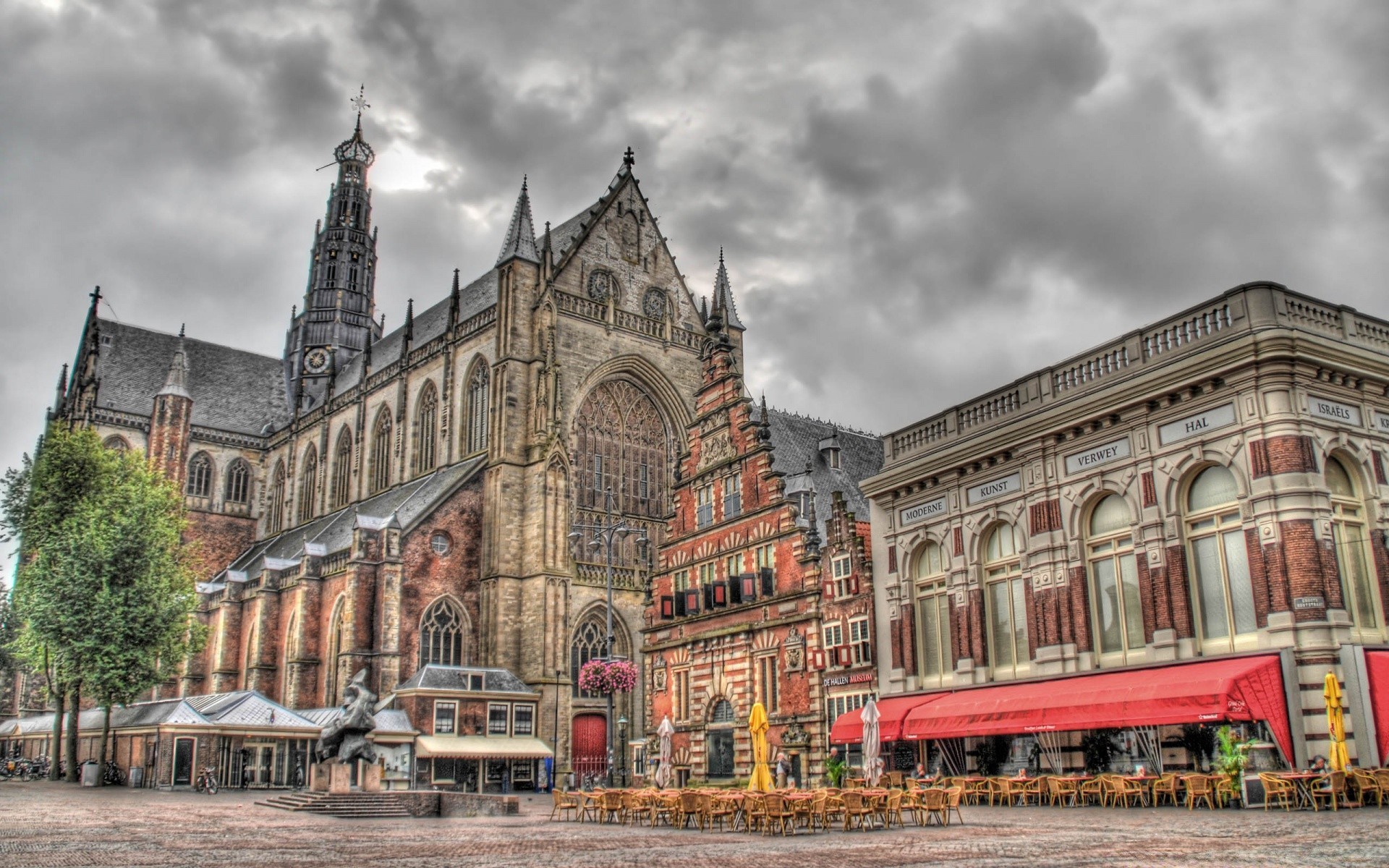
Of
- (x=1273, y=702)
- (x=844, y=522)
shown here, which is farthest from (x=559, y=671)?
(x=1273, y=702)

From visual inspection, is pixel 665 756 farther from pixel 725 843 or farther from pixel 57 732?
pixel 57 732

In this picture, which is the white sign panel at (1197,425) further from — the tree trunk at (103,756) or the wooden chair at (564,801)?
the tree trunk at (103,756)

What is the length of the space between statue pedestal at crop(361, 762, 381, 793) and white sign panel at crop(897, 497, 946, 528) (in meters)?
14.0

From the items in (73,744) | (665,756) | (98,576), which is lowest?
(665,756)

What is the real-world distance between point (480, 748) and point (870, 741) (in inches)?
843

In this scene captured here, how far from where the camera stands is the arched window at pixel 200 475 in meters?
67.7

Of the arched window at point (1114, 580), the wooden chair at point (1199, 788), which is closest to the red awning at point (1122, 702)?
the arched window at point (1114, 580)

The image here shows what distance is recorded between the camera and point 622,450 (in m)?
52.9

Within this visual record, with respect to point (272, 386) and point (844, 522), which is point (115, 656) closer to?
point (844, 522)

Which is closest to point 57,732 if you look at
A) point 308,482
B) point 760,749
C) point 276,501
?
point 308,482

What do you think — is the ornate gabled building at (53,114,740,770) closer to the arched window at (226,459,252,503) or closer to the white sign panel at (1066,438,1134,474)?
the arched window at (226,459,252,503)

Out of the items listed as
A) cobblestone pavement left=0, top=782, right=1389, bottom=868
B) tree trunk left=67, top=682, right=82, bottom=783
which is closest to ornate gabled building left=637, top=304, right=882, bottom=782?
cobblestone pavement left=0, top=782, right=1389, bottom=868

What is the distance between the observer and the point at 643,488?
53.5 m

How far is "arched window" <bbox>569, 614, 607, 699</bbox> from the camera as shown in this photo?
46969 mm
